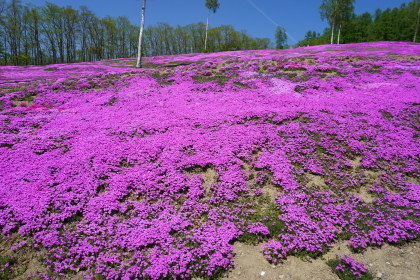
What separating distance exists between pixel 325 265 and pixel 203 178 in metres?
5.15

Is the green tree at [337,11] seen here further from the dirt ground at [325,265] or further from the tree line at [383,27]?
the dirt ground at [325,265]

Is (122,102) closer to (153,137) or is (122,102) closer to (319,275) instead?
(153,137)

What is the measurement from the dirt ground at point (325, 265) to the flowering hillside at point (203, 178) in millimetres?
227

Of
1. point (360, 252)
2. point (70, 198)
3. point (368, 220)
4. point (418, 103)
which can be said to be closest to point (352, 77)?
point (418, 103)

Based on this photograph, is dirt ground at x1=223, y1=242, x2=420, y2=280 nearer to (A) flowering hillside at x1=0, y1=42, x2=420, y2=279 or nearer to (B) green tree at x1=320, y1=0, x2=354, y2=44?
(A) flowering hillside at x1=0, y1=42, x2=420, y2=279

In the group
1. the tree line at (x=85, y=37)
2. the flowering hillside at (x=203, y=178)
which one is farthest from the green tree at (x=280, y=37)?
the flowering hillside at (x=203, y=178)

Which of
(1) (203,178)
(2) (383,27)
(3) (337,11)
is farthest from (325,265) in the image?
(2) (383,27)

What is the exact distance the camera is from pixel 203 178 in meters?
9.46

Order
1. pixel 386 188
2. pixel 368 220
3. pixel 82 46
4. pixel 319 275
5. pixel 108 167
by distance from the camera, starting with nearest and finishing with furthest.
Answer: pixel 319 275 < pixel 368 220 < pixel 386 188 < pixel 108 167 < pixel 82 46

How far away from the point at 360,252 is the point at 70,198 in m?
9.77

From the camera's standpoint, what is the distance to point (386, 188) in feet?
29.0

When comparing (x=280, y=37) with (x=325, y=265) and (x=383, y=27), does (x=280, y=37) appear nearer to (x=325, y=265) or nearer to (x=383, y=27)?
(x=383, y=27)

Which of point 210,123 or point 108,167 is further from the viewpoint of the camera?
point 210,123

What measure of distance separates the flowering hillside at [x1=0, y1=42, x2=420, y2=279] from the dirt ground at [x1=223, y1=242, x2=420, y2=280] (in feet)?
0.74
